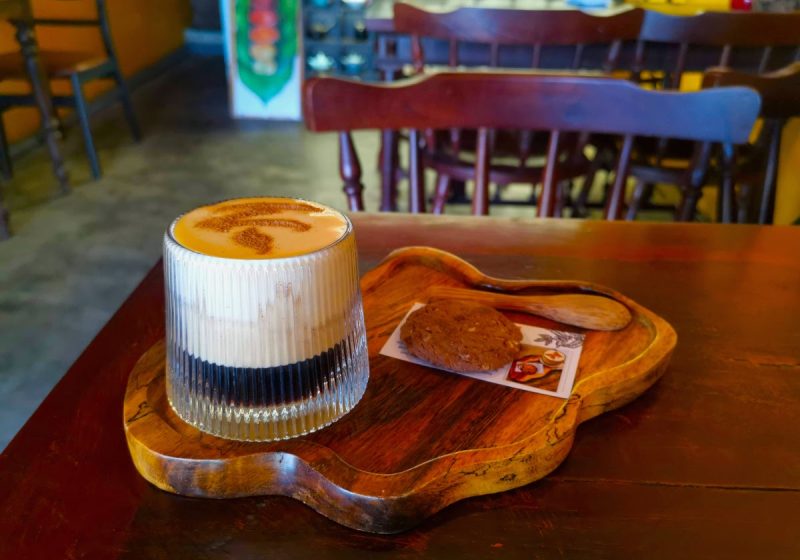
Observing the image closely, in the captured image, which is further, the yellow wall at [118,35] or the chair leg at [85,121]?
the yellow wall at [118,35]

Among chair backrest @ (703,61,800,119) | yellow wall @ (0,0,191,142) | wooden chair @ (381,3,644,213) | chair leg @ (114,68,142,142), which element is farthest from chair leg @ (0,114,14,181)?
chair backrest @ (703,61,800,119)

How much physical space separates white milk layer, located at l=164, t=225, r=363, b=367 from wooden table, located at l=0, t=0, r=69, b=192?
8.53 feet

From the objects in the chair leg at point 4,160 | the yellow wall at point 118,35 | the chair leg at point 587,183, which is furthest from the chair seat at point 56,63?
the chair leg at point 587,183

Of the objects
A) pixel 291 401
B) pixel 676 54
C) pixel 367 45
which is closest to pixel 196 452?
pixel 291 401

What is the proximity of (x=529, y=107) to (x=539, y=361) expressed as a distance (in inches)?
22.4

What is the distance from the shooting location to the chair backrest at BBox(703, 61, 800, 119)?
1.14 metres

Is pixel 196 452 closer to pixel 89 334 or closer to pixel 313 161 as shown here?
pixel 89 334

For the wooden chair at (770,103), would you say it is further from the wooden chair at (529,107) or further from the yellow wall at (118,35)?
the yellow wall at (118,35)

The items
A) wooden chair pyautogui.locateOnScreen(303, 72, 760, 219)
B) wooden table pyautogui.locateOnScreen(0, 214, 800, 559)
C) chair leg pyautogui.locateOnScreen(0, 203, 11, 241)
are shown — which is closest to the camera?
wooden table pyautogui.locateOnScreen(0, 214, 800, 559)

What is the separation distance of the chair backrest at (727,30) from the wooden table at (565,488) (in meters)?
1.40

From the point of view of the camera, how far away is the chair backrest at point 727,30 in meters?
1.76

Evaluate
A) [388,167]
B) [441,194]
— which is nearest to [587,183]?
[441,194]

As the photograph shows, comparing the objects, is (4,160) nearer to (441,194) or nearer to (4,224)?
(4,224)

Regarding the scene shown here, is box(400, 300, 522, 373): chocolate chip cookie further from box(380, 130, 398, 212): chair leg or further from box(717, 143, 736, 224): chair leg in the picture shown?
box(717, 143, 736, 224): chair leg
